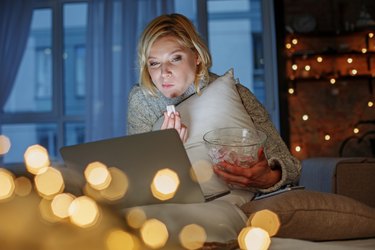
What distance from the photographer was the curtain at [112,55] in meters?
4.77

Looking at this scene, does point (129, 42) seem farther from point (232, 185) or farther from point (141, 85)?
point (232, 185)

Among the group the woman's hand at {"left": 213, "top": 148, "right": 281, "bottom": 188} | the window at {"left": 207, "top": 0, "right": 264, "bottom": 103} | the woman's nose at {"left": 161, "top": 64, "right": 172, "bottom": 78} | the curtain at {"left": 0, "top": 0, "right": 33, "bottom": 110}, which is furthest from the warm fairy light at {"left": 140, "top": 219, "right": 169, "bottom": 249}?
the curtain at {"left": 0, "top": 0, "right": 33, "bottom": 110}

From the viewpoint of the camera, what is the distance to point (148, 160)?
984 mm

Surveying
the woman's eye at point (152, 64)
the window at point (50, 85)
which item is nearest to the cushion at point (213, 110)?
the woman's eye at point (152, 64)

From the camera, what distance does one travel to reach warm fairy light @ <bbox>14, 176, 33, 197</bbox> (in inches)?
17.3

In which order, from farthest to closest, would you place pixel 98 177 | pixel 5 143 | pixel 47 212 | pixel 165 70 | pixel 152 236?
pixel 5 143
pixel 165 70
pixel 98 177
pixel 152 236
pixel 47 212

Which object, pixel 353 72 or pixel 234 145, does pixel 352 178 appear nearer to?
pixel 234 145

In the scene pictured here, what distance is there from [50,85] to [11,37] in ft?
1.77

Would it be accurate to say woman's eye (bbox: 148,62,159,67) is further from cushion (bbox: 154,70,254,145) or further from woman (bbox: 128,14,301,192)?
cushion (bbox: 154,70,254,145)

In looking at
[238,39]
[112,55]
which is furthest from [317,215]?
[238,39]

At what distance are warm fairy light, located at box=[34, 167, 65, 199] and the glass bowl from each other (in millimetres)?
771

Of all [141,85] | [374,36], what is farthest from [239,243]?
[374,36]

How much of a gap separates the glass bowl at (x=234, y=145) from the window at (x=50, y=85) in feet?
12.4

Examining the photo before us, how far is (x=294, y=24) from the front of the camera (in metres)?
4.97
